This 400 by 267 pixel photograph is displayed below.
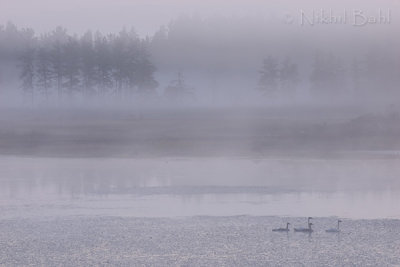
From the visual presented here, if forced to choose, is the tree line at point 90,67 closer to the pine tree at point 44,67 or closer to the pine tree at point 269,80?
the pine tree at point 44,67

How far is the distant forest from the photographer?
8262 cm

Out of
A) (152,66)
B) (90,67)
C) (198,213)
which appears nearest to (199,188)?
(198,213)

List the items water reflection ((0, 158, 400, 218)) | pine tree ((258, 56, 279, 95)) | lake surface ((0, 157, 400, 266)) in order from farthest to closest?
pine tree ((258, 56, 279, 95))
water reflection ((0, 158, 400, 218))
lake surface ((0, 157, 400, 266))

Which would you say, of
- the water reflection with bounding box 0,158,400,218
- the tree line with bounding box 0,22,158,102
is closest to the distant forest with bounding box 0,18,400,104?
the tree line with bounding box 0,22,158,102

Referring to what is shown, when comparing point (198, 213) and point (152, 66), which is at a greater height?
point (152, 66)

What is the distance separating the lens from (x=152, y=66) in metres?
81.8

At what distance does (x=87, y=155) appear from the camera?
4897cm

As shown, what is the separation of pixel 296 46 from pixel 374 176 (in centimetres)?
6708

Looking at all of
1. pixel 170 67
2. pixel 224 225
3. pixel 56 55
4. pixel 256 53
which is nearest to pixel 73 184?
pixel 224 225

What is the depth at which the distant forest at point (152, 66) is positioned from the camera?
8262 cm

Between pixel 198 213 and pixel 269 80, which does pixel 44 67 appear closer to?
pixel 269 80

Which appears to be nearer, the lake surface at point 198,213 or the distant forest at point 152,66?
the lake surface at point 198,213

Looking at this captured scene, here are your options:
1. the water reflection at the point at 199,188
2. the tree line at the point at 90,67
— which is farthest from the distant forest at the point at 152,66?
the water reflection at the point at 199,188

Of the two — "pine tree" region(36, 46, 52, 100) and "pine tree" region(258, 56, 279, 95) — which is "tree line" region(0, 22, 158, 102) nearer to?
"pine tree" region(36, 46, 52, 100)
